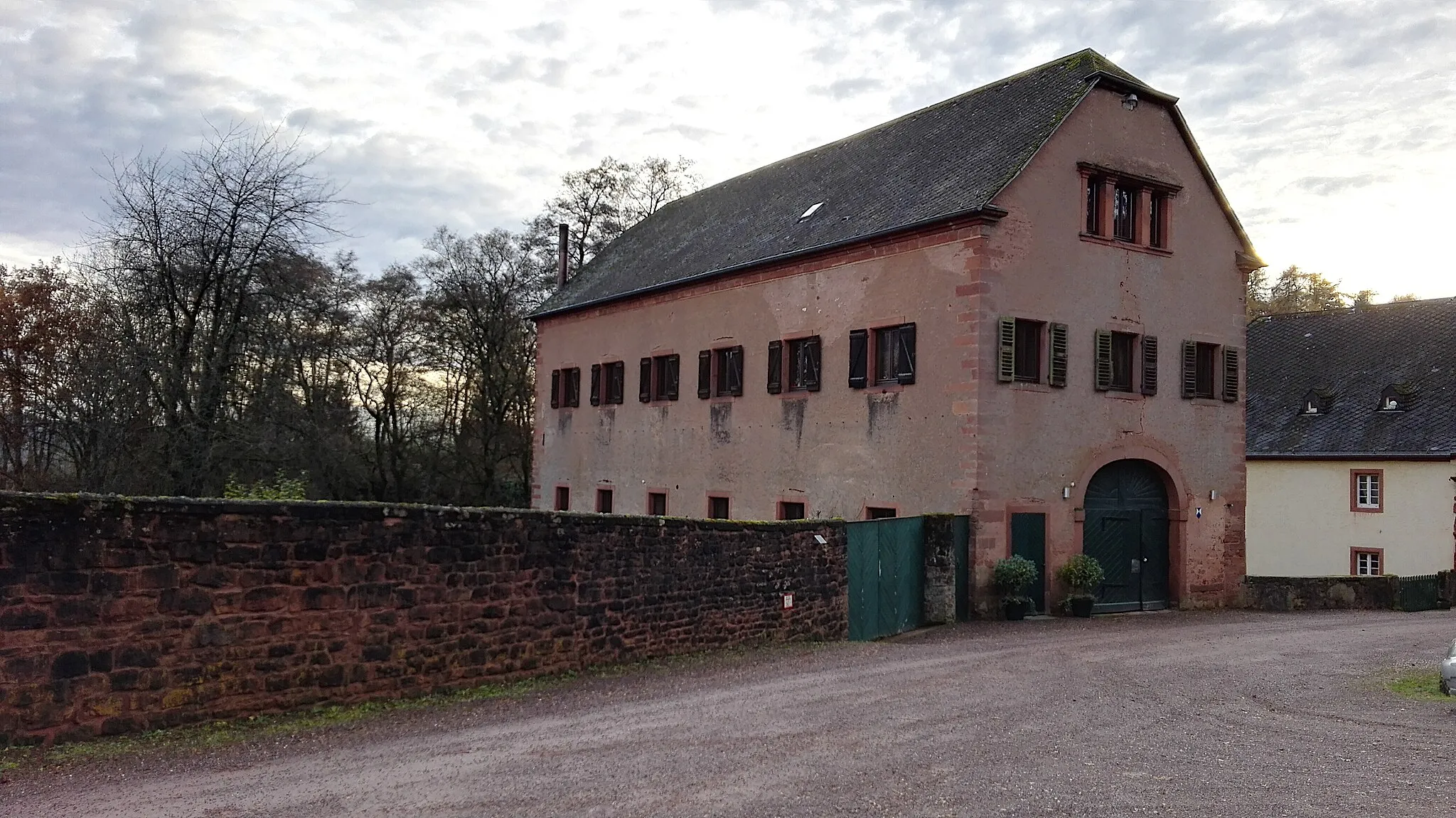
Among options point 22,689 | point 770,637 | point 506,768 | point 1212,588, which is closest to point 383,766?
point 506,768

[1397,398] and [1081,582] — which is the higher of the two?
[1397,398]

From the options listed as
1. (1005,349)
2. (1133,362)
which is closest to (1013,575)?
(1005,349)

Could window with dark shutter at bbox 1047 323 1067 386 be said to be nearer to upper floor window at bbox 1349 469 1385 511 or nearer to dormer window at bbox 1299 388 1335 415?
upper floor window at bbox 1349 469 1385 511

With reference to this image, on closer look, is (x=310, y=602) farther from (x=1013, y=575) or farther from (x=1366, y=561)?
(x=1366, y=561)

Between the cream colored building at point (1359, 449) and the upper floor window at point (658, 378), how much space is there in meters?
16.3

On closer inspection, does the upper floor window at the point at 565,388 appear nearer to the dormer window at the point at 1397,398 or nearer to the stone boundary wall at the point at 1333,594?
the stone boundary wall at the point at 1333,594

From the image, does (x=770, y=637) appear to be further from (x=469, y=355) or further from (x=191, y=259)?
(x=469, y=355)

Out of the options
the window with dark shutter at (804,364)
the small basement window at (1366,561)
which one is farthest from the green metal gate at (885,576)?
the small basement window at (1366,561)

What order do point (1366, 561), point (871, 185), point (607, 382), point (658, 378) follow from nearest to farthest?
point (871, 185), point (658, 378), point (1366, 561), point (607, 382)

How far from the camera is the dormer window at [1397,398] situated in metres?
28.7

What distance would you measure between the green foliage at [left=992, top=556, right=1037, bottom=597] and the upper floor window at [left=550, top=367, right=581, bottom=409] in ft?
49.7

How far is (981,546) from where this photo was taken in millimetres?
17875

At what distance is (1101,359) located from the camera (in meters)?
19.4

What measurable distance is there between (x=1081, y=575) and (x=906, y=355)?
470 cm
